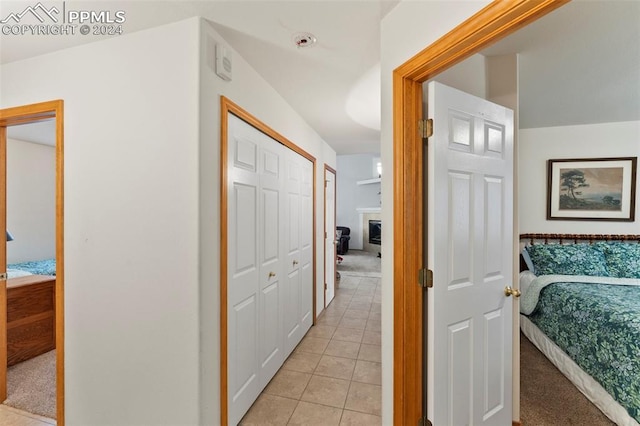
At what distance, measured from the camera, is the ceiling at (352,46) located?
54.7 inches

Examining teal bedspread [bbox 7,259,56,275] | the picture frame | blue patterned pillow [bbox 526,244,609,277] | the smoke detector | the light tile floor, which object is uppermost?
the smoke detector

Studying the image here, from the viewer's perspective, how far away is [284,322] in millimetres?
2586

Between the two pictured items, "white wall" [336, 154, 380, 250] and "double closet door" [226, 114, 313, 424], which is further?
"white wall" [336, 154, 380, 250]

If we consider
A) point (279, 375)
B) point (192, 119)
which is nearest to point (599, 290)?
point (279, 375)

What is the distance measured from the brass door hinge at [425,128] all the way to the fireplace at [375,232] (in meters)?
7.83

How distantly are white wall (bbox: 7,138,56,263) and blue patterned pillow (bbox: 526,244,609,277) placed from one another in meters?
6.37

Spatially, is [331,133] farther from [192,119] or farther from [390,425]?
[390,425]

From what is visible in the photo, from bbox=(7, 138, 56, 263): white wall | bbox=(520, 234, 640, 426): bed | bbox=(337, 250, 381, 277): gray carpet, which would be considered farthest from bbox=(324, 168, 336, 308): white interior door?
bbox=(7, 138, 56, 263): white wall

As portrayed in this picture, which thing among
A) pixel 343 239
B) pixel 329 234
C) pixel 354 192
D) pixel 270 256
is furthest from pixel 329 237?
pixel 354 192

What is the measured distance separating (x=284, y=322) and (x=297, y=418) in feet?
2.61

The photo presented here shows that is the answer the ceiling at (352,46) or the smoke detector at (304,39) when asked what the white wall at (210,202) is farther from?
the smoke detector at (304,39)

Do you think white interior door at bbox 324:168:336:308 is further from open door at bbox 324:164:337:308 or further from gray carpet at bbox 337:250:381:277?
gray carpet at bbox 337:250:381:277

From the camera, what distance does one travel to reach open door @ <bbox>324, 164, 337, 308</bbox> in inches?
161

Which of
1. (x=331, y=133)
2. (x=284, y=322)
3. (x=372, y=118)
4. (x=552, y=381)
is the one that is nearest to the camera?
(x=552, y=381)
